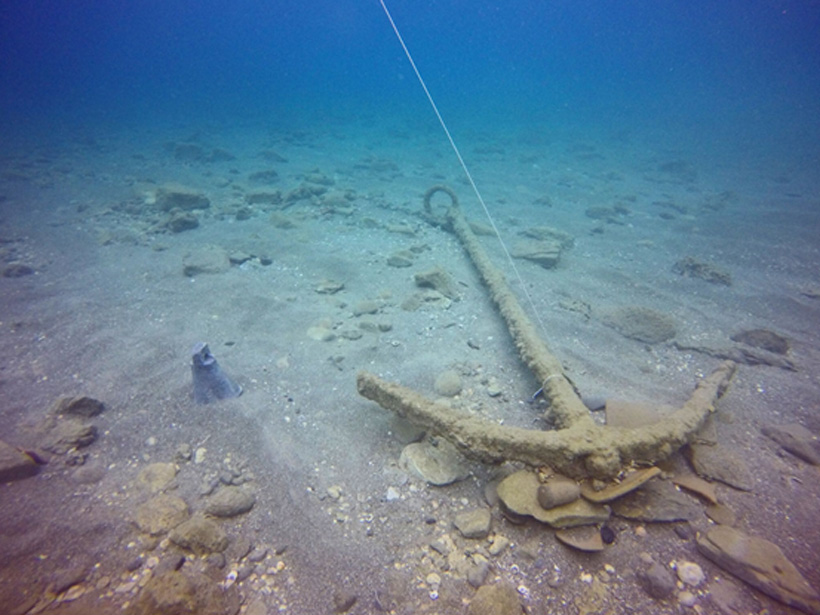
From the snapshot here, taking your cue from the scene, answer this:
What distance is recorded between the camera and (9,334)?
472cm

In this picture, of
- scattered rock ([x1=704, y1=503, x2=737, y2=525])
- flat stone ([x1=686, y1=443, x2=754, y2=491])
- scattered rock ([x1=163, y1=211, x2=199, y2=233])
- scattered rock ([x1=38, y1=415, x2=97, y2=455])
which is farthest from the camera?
scattered rock ([x1=163, y1=211, x2=199, y2=233])

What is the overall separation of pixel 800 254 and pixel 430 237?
29.5ft

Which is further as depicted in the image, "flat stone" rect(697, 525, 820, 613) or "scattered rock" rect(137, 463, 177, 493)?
"scattered rock" rect(137, 463, 177, 493)

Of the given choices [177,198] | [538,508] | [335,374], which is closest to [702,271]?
[538,508]

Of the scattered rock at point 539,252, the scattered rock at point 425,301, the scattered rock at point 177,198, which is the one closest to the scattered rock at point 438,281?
the scattered rock at point 425,301

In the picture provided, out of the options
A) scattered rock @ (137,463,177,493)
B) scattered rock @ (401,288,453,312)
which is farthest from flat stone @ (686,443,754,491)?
scattered rock @ (137,463,177,493)

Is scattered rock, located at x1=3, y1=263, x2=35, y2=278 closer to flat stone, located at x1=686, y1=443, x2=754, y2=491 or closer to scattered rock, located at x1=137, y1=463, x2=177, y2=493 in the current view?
scattered rock, located at x1=137, y1=463, x2=177, y2=493

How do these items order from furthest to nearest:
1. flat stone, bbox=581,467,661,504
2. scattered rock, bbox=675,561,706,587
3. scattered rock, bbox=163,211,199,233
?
scattered rock, bbox=163,211,199,233, flat stone, bbox=581,467,661,504, scattered rock, bbox=675,561,706,587

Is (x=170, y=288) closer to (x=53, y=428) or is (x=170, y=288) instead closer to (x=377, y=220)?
(x=53, y=428)

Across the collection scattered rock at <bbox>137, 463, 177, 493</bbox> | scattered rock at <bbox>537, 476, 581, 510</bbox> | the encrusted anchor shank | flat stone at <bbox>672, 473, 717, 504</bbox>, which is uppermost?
the encrusted anchor shank

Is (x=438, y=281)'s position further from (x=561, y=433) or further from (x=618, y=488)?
(x=618, y=488)

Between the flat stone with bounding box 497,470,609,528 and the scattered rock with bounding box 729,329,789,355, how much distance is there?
4.53m

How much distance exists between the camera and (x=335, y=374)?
14.1ft

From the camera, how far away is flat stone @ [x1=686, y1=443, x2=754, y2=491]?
2930mm
